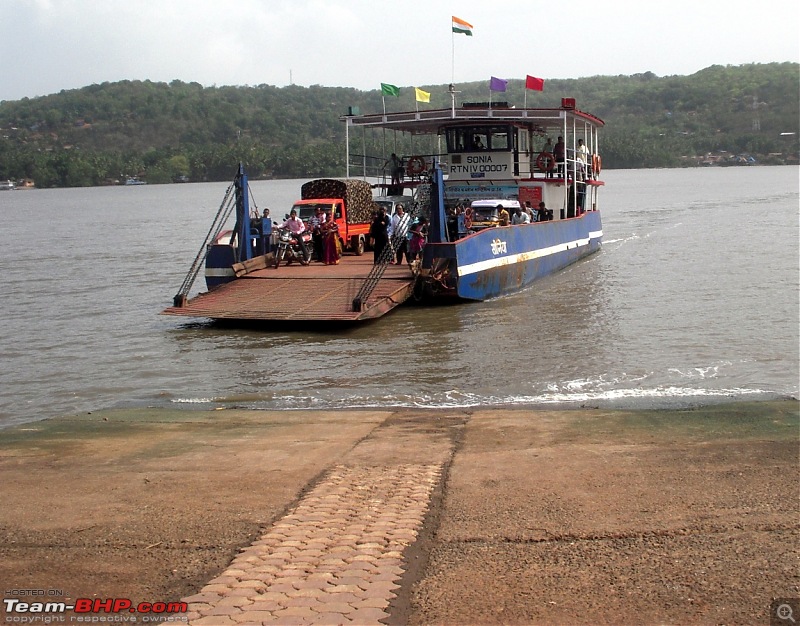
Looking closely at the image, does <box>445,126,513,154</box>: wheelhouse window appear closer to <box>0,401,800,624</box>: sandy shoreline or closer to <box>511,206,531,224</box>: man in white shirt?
<box>511,206,531,224</box>: man in white shirt

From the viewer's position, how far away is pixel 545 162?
27766 millimetres

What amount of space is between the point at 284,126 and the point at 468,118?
133m

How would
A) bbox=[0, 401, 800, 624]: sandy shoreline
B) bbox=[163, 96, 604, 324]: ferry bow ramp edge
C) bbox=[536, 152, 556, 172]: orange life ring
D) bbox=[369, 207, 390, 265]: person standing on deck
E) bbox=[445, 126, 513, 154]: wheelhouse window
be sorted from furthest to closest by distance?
bbox=[536, 152, 556, 172]: orange life ring
bbox=[445, 126, 513, 154]: wheelhouse window
bbox=[369, 207, 390, 265]: person standing on deck
bbox=[163, 96, 604, 324]: ferry bow ramp edge
bbox=[0, 401, 800, 624]: sandy shoreline

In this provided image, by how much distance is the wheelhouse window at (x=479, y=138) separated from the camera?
2741 centimetres

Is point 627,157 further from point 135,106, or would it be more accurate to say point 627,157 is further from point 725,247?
point 725,247

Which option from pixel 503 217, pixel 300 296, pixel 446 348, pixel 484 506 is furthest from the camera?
pixel 503 217

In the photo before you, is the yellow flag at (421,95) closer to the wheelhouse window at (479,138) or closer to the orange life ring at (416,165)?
the wheelhouse window at (479,138)

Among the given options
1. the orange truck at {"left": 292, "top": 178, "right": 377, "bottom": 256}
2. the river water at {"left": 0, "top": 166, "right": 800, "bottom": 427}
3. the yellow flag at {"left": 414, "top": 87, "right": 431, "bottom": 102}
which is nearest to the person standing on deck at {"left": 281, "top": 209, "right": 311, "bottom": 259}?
the orange truck at {"left": 292, "top": 178, "right": 377, "bottom": 256}

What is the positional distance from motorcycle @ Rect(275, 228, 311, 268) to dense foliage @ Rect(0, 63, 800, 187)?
86710mm

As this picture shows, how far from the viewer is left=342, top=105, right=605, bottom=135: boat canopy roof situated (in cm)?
2605

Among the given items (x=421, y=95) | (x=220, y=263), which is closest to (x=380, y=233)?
(x=220, y=263)

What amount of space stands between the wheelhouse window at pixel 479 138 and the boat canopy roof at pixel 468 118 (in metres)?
0.36

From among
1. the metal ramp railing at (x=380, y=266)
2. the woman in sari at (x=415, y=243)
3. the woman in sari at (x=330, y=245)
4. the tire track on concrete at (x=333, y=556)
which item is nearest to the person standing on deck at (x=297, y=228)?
the woman in sari at (x=330, y=245)

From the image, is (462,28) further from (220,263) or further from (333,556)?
(333,556)
